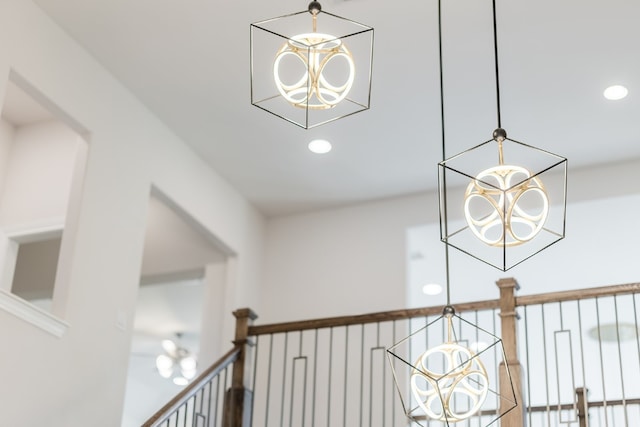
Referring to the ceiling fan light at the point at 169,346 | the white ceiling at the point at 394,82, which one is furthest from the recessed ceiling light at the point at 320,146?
the ceiling fan light at the point at 169,346

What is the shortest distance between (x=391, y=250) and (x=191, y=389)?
290 centimetres

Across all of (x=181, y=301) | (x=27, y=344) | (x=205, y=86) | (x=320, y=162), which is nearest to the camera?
(x=27, y=344)

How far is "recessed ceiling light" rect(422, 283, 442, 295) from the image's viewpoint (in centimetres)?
940

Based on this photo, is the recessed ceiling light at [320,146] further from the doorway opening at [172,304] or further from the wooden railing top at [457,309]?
the wooden railing top at [457,309]

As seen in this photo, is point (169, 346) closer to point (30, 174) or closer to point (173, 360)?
point (173, 360)

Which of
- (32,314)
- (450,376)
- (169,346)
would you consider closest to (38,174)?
(32,314)

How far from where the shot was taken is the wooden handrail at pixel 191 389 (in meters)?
5.27

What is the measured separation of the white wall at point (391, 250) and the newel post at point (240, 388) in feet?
5.71

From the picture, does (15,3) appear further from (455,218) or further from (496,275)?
(496,275)

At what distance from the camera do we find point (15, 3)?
5777 millimetres

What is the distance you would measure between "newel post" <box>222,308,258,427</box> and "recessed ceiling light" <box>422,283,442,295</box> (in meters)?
3.25

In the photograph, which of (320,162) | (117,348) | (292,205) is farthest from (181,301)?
(117,348)

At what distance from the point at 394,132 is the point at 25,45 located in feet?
9.43

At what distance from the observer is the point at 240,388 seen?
20.5ft
